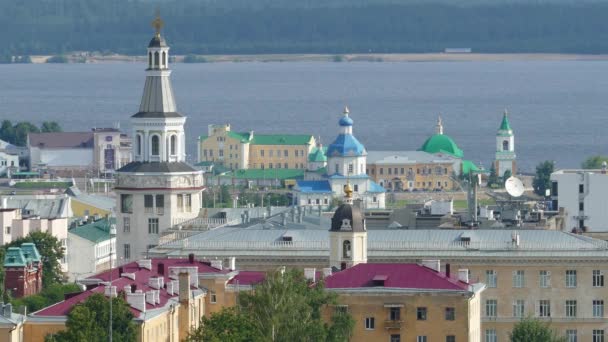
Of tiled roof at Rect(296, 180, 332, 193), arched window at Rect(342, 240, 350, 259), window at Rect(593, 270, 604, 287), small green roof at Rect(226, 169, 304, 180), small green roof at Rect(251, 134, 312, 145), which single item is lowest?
window at Rect(593, 270, 604, 287)

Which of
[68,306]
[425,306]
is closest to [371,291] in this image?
[425,306]

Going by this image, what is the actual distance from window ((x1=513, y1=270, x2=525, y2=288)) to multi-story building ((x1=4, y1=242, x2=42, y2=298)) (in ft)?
30.5

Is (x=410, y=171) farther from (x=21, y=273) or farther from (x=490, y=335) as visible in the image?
(x=490, y=335)

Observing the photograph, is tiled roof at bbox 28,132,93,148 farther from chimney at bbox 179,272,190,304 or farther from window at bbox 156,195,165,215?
chimney at bbox 179,272,190,304

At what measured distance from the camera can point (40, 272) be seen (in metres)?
58.3

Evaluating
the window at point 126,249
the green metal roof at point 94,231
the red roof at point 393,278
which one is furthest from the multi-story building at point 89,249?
the red roof at point 393,278

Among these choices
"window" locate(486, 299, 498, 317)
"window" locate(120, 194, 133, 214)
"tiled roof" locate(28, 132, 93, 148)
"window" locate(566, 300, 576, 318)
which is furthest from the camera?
"tiled roof" locate(28, 132, 93, 148)

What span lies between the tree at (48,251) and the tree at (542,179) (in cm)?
3913

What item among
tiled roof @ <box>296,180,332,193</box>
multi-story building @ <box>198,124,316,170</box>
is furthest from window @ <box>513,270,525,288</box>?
multi-story building @ <box>198,124,316,170</box>

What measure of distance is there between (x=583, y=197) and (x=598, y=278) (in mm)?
23582

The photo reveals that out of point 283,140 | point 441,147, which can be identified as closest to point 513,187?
point 441,147

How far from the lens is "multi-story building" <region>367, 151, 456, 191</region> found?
4761 inches

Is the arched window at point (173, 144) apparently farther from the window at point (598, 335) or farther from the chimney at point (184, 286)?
the chimney at point (184, 286)

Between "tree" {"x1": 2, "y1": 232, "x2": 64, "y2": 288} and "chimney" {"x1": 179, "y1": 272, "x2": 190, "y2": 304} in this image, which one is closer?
"chimney" {"x1": 179, "y1": 272, "x2": 190, "y2": 304}
